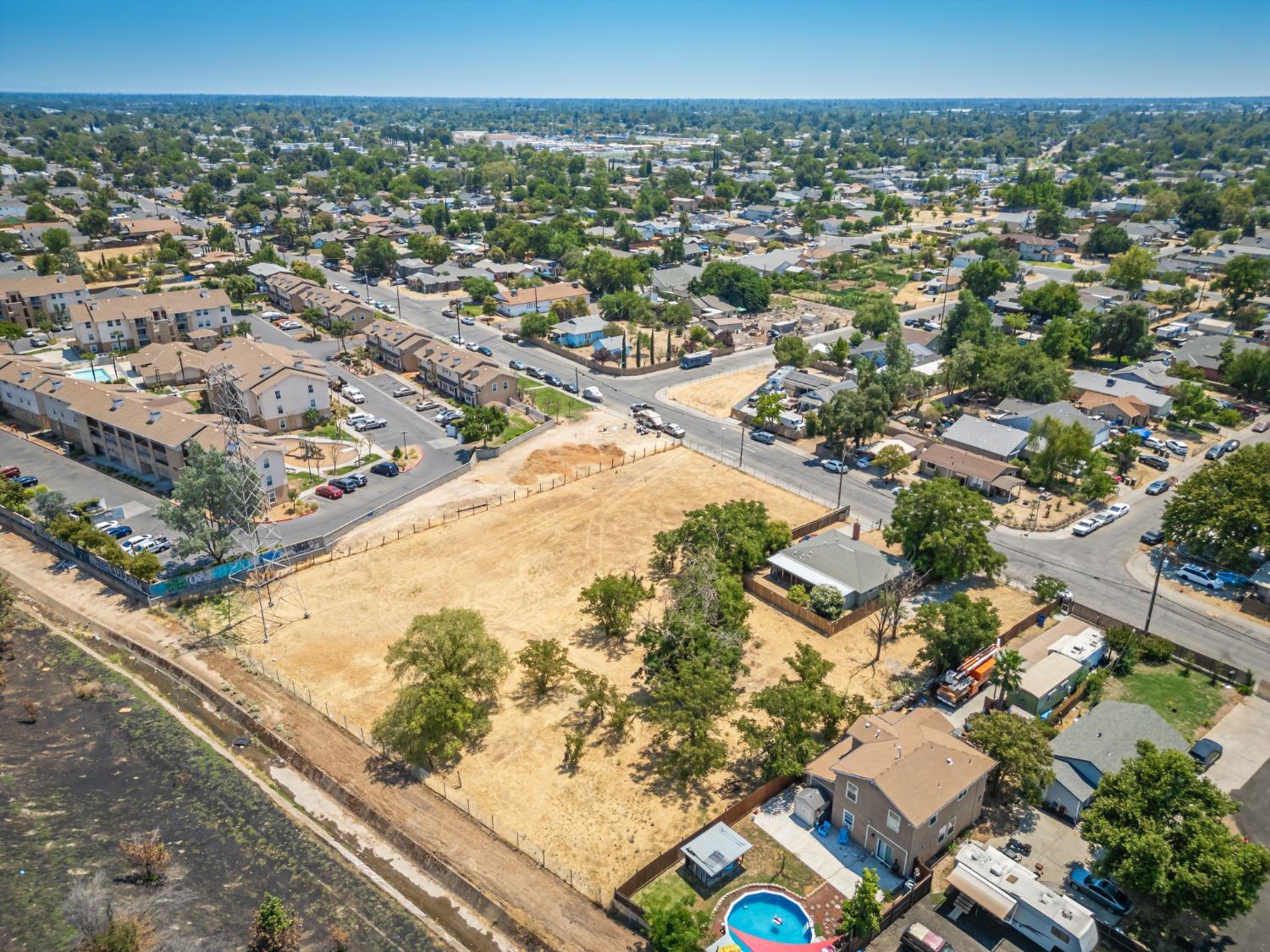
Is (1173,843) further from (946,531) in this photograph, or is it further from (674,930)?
(946,531)

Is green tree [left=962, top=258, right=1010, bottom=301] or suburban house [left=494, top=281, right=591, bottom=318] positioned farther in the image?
green tree [left=962, top=258, right=1010, bottom=301]

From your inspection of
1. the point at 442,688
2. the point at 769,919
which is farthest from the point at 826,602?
the point at 442,688

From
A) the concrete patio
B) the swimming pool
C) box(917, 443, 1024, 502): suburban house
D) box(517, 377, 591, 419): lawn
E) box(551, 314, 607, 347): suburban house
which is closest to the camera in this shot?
the concrete patio

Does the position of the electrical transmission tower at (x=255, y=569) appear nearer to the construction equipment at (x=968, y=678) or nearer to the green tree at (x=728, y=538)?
the green tree at (x=728, y=538)

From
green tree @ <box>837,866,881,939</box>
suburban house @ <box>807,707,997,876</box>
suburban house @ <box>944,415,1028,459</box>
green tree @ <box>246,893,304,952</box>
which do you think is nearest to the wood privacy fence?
suburban house @ <box>807,707,997,876</box>

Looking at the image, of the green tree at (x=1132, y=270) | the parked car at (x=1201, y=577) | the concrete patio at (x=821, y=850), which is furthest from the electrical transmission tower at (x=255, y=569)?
the green tree at (x=1132, y=270)

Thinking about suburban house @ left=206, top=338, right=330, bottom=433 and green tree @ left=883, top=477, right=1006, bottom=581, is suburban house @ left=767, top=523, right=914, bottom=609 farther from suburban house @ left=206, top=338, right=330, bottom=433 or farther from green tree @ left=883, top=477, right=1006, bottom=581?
suburban house @ left=206, top=338, right=330, bottom=433
